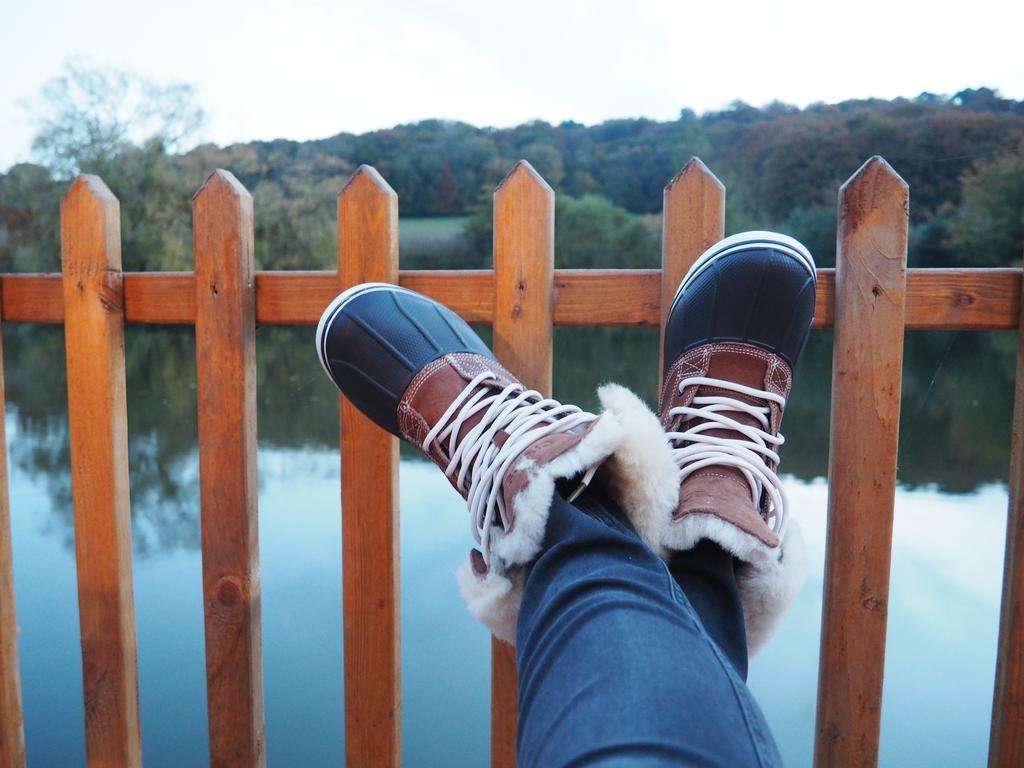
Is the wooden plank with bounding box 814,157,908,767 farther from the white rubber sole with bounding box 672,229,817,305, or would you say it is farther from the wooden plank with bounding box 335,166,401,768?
the wooden plank with bounding box 335,166,401,768

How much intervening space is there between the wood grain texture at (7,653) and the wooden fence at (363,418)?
4 cm

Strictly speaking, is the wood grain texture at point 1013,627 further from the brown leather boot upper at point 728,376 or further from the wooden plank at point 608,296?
the wooden plank at point 608,296

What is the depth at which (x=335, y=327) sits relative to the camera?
99 cm

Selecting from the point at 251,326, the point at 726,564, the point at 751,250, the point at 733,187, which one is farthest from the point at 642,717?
the point at 733,187

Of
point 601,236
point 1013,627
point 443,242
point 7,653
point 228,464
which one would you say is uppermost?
point 601,236

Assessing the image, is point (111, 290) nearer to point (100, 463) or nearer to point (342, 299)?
point (100, 463)

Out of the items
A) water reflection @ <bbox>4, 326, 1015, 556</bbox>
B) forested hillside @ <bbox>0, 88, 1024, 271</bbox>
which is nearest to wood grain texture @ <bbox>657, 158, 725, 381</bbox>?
water reflection @ <bbox>4, 326, 1015, 556</bbox>

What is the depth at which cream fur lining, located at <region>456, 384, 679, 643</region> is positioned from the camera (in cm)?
71

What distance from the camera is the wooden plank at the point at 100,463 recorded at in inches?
42.6

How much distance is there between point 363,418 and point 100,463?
0.43 meters

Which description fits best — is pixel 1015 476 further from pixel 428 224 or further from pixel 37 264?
pixel 37 264

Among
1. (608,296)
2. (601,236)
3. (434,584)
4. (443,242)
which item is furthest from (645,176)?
(608,296)

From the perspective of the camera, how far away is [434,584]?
304 centimetres

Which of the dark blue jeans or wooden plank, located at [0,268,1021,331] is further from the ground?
wooden plank, located at [0,268,1021,331]
